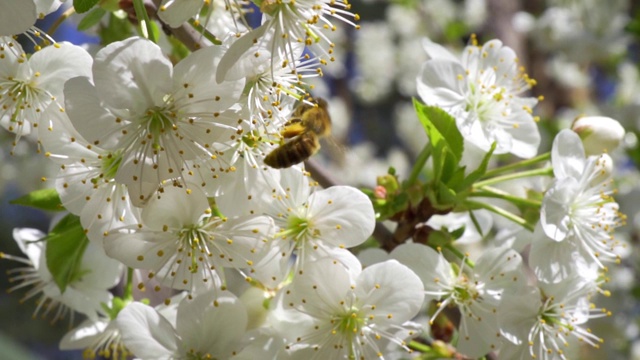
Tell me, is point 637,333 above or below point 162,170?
below

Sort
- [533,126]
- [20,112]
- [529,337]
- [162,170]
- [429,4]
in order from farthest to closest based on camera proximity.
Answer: [429,4], [533,126], [529,337], [20,112], [162,170]

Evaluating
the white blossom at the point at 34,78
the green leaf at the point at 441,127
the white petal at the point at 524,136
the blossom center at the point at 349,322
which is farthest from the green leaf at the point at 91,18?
the white petal at the point at 524,136

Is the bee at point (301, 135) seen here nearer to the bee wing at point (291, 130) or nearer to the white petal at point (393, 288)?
the bee wing at point (291, 130)

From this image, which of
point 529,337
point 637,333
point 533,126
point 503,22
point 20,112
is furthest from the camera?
point 503,22

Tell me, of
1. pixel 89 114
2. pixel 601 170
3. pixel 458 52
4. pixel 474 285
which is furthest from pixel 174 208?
A: pixel 458 52

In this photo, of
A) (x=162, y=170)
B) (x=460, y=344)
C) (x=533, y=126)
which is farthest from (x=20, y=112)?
(x=533, y=126)

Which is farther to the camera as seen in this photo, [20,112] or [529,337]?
[529,337]

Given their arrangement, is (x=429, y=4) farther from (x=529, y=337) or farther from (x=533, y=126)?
(x=529, y=337)
